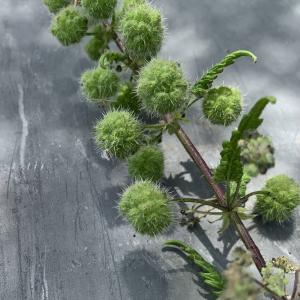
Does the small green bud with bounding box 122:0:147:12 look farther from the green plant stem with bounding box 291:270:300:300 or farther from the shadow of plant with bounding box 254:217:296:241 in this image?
the green plant stem with bounding box 291:270:300:300

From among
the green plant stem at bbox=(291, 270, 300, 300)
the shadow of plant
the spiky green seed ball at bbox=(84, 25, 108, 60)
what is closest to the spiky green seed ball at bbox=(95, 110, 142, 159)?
the spiky green seed ball at bbox=(84, 25, 108, 60)

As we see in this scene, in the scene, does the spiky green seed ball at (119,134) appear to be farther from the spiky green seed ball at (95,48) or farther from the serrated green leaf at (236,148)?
the spiky green seed ball at (95,48)

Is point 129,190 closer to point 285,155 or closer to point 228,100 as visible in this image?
point 228,100

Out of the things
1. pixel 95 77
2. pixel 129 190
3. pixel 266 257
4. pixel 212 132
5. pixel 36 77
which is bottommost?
pixel 266 257

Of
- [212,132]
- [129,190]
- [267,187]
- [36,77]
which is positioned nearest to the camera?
[129,190]

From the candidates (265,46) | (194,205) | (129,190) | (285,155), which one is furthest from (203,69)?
(129,190)

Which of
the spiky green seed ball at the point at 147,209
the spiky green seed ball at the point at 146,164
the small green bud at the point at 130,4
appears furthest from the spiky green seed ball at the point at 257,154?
the small green bud at the point at 130,4

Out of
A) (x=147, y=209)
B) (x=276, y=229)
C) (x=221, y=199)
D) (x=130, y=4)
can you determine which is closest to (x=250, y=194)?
(x=221, y=199)
